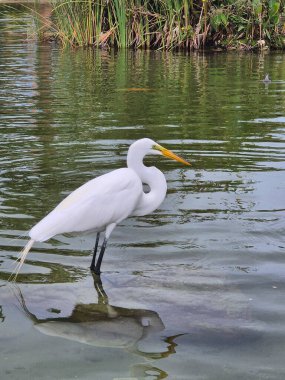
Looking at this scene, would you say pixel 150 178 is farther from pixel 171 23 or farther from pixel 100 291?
pixel 171 23

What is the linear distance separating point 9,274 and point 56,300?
1.87ft

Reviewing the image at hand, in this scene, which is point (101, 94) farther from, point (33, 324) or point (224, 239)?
point (33, 324)

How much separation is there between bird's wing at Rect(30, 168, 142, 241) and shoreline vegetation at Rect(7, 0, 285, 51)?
15.4 metres

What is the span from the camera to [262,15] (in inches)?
834

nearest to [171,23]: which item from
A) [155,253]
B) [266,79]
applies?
[266,79]

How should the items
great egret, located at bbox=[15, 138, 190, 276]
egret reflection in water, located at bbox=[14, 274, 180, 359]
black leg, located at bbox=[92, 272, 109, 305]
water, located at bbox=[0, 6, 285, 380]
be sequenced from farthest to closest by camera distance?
great egret, located at bbox=[15, 138, 190, 276] < black leg, located at bbox=[92, 272, 109, 305] < egret reflection in water, located at bbox=[14, 274, 180, 359] < water, located at bbox=[0, 6, 285, 380]

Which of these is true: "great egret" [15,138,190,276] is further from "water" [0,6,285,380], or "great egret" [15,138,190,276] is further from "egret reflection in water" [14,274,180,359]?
"egret reflection in water" [14,274,180,359]

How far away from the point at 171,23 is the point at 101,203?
51.8ft

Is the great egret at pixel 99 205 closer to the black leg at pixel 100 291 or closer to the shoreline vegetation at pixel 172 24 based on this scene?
the black leg at pixel 100 291

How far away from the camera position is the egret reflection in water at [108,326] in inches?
172

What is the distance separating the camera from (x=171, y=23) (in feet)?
67.2

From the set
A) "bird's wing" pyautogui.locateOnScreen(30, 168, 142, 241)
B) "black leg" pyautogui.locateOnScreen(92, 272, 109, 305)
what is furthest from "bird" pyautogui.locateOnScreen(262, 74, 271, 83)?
"black leg" pyautogui.locateOnScreen(92, 272, 109, 305)

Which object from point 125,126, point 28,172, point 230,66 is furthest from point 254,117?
point 230,66

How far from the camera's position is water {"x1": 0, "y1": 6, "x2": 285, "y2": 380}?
423cm
